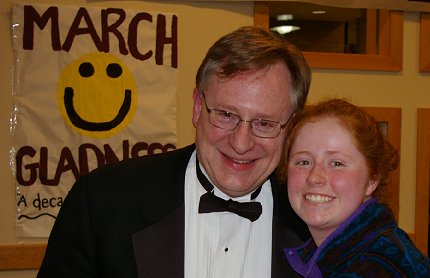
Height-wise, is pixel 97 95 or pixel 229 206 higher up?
pixel 97 95

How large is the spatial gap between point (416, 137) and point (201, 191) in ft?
6.44

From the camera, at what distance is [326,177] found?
1.49 m

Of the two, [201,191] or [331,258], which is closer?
[331,258]

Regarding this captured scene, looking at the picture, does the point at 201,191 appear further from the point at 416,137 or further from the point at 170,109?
the point at 416,137

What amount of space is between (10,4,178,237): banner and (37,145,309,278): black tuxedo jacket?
112 centimetres

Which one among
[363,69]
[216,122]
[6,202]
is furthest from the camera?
[363,69]

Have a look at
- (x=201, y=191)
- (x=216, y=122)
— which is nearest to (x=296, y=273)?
(x=201, y=191)

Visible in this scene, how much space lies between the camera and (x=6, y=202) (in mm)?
2734

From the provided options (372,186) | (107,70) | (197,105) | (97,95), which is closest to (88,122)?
(97,95)

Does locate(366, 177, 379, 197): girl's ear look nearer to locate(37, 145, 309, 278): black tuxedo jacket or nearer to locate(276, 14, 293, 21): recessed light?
locate(37, 145, 309, 278): black tuxedo jacket

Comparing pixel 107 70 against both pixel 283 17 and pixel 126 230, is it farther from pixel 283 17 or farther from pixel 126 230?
pixel 126 230

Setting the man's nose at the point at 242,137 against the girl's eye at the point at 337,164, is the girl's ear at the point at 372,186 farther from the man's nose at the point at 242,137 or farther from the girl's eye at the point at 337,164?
the man's nose at the point at 242,137

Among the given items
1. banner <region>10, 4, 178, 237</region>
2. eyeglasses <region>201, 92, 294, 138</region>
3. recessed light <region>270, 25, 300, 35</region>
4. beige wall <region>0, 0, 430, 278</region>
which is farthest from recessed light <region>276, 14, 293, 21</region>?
eyeglasses <region>201, 92, 294, 138</region>

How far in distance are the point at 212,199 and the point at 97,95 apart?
132cm
